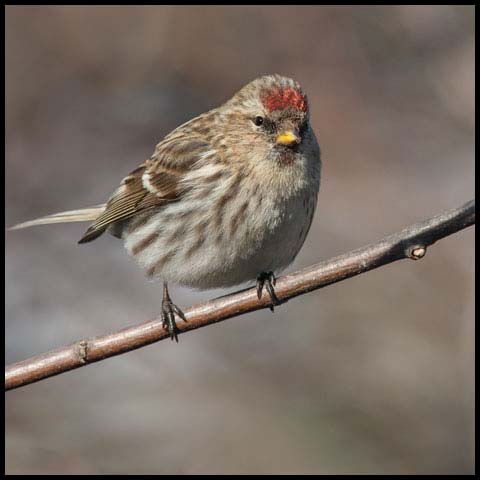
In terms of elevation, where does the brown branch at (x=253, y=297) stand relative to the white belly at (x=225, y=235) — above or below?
below

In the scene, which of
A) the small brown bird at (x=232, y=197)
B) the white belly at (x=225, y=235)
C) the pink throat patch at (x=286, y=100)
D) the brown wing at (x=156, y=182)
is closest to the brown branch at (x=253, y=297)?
the small brown bird at (x=232, y=197)

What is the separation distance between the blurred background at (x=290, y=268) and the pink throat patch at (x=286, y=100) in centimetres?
186

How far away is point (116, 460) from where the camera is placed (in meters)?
6.86

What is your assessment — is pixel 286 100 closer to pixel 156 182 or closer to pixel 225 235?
pixel 225 235

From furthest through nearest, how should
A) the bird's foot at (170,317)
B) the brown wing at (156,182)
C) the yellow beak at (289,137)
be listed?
the brown wing at (156,182)
the yellow beak at (289,137)
the bird's foot at (170,317)

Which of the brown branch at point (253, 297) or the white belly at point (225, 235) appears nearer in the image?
the brown branch at point (253, 297)

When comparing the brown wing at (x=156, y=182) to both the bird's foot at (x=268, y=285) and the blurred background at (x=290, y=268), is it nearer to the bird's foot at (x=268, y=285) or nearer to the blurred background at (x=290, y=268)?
the bird's foot at (x=268, y=285)

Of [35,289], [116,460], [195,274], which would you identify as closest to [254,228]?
[195,274]

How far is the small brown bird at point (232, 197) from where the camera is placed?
4383 mm

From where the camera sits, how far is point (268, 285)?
4.06 metres

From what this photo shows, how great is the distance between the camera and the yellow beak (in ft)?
14.1

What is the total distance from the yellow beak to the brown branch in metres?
0.73

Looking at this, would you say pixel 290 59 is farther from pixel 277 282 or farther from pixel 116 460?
pixel 277 282

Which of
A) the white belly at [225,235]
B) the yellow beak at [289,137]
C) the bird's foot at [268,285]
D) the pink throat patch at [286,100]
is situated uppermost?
the pink throat patch at [286,100]
